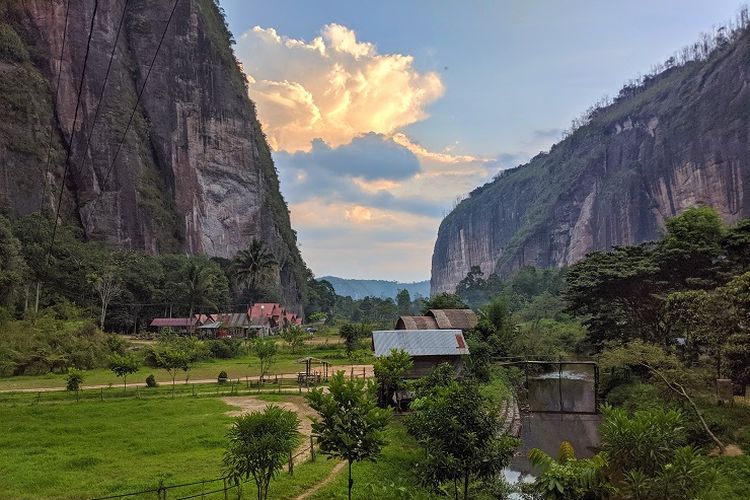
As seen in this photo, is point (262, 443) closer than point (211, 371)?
Yes

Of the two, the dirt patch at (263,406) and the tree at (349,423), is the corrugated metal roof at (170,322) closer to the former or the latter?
the dirt patch at (263,406)

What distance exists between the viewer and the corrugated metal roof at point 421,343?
24484 mm

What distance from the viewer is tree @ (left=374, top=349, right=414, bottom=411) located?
20734 mm

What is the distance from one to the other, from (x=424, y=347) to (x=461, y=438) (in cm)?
1432

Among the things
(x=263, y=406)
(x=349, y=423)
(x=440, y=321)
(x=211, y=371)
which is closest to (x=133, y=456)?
(x=263, y=406)

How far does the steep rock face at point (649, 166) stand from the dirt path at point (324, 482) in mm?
96250

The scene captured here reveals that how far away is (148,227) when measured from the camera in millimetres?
80438

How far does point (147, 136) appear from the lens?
90.1 meters

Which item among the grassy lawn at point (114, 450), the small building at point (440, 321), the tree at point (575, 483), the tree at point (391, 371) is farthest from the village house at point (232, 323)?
the tree at point (575, 483)

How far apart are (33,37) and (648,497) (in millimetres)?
95461

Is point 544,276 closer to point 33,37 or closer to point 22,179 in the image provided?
point 22,179

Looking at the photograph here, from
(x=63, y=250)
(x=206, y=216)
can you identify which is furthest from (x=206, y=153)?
(x=63, y=250)

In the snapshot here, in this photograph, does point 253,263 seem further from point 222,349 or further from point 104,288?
point 222,349

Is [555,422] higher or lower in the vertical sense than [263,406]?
lower
